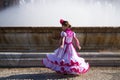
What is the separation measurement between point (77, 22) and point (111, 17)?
1.59m

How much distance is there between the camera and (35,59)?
1027 centimetres

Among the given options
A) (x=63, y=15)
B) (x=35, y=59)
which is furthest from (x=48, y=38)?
(x=63, y=15)

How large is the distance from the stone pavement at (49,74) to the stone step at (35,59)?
0.52 feet

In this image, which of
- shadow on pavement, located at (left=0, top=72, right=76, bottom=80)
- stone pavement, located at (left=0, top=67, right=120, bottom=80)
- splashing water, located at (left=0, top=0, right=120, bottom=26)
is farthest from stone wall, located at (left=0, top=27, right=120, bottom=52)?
splashing water, located at (left=0, top=0, right=120, bottom=26)

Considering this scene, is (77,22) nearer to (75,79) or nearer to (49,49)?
(49,49)

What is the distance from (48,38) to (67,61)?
2060 mm

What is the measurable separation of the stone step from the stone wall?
84 centimetres

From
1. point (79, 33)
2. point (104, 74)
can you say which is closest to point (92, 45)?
point (79, 33)

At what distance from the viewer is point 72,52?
9.37 metres

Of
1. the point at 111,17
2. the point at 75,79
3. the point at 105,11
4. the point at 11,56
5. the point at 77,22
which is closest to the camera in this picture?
the point at 75,79

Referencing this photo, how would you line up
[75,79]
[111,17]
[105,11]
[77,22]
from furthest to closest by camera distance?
[105,11], [111,17], [77,22], [75,79]

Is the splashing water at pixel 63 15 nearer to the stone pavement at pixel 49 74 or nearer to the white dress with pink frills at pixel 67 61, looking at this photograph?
the stone pavement at pixel 49 74

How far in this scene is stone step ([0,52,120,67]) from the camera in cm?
1028

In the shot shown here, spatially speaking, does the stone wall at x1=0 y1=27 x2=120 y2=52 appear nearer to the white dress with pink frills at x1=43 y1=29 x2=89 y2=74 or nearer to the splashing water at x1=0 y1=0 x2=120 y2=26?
→ the white dress with pink frills at x1=43 y1=29 x2=89 y2=74
